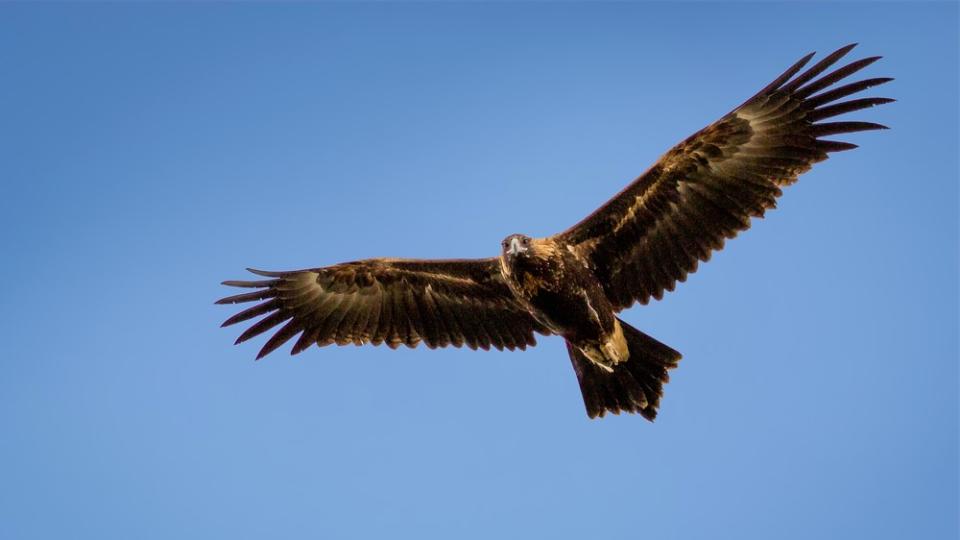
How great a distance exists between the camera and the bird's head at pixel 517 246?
10867mm

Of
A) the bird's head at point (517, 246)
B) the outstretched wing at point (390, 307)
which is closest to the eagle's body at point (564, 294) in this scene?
the bird's head at point (517, 246)

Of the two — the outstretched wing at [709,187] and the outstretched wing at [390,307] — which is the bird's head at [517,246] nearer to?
the outstretched wing at [709,187]

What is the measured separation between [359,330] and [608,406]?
270 cm

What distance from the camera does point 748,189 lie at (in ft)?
36.9

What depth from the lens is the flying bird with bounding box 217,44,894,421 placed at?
11.0 m

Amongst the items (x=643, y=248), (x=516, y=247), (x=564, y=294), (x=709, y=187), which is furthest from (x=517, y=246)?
(x=709, y=187)

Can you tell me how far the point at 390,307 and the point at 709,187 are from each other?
3387mm

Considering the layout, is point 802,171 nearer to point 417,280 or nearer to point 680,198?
point 680,198

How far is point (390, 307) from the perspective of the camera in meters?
12.5

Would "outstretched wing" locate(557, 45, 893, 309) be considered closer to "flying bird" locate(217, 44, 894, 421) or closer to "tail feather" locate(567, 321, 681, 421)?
"flying bird" locate(217, 44, 894, 421)

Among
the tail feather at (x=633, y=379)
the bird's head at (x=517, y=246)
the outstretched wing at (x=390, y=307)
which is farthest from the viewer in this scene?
the outstretched wing at (x=390, y=307)

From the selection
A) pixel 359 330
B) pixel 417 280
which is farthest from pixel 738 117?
pixel 359 330

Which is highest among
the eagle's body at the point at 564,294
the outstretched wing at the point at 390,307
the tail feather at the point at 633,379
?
the outstretched wing at the point at 390,307

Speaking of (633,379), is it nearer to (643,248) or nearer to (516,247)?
(643,248)
